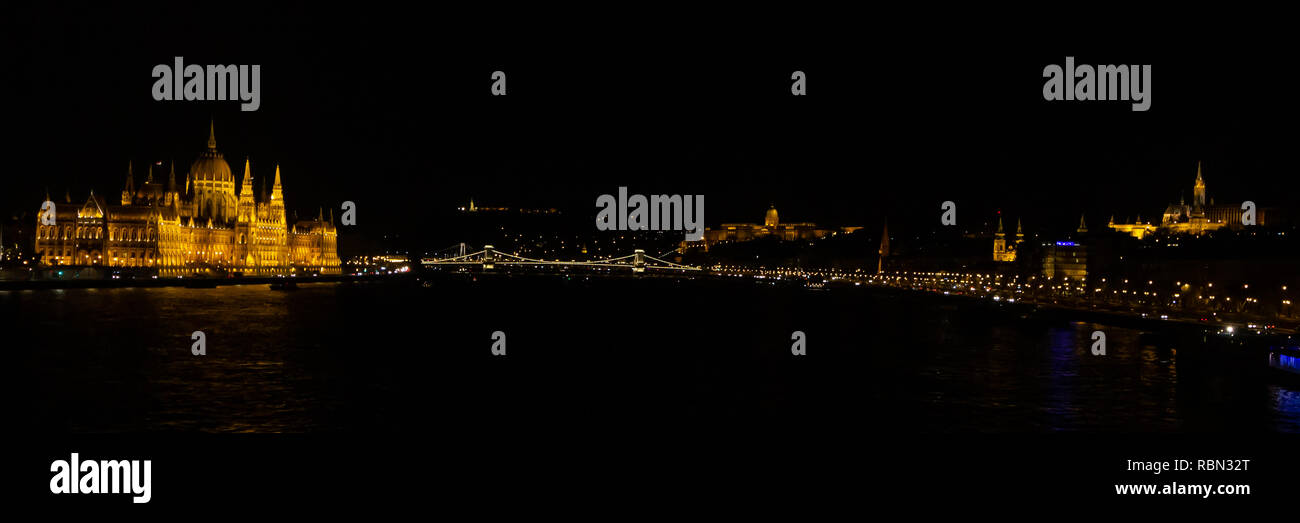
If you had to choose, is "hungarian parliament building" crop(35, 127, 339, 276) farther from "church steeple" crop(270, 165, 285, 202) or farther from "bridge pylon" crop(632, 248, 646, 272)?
"bridge pylon" crop(632, 248, 646, 272)

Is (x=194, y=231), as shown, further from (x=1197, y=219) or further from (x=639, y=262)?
(x=1197, y=219)

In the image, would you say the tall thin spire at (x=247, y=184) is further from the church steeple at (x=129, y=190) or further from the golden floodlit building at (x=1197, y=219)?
the golden floodlit building at (x=1197, y=219)

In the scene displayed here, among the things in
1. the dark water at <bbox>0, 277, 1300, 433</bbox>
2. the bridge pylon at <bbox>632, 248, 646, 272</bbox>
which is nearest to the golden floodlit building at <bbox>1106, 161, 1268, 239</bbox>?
the bridge pylon at <bbox>632, 248, 646, 272</bbox>

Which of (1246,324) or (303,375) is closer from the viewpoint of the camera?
(303,375)

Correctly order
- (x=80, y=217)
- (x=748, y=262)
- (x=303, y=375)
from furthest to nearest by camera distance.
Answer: (x=748, y=262) < (x=80, y=217) < (x=303, y=375)
